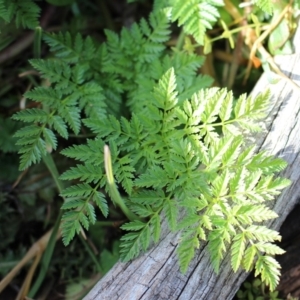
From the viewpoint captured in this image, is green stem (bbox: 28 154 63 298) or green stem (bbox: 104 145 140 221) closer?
green stem (bbox: 104 145 140 221)

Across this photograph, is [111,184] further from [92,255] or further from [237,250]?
[92,255]

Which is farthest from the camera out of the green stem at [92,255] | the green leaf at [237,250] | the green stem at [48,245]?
the green stem at [92,255]

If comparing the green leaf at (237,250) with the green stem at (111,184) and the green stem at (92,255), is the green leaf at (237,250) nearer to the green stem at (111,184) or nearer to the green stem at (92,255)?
the green stem at (111,184)

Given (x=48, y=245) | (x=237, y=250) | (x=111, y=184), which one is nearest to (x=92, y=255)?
(x=48, y=245)

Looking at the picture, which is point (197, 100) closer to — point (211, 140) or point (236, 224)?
point (211, 140)

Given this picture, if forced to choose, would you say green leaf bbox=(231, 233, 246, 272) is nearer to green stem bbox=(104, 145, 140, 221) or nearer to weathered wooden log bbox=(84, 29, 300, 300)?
weathered wooden log bbox=(84, 29, 300, 300)

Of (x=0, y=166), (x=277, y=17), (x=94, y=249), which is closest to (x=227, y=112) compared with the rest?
(x=277, y=17)

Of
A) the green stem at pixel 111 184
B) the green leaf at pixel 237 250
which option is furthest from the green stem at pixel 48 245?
the green leaf at pixel 237 250

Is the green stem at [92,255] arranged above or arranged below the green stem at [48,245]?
below

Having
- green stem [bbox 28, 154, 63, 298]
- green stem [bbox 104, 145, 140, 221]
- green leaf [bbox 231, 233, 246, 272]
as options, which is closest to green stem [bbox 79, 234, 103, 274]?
green stem [bbox 28, 154, 63, 298]
